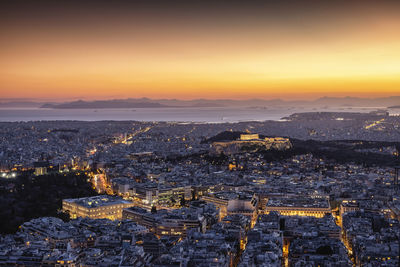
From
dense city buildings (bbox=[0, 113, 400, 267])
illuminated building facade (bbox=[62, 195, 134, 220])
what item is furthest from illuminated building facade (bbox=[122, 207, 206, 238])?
illuminated building facade (bbox=[62, 195, 134, 220])

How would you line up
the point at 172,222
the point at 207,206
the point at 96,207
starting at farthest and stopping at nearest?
1. the point at 96,207
2. the point at 207,206
3. the point at 172,222

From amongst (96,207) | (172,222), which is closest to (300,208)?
(172,222)

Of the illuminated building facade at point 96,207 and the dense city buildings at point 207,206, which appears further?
the illuminated building facade at point 96,207

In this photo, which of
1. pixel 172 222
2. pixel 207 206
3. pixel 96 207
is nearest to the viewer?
pixel 172 222

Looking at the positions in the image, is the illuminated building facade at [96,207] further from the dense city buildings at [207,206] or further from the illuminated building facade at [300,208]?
the illuminated building facade at [300,208]

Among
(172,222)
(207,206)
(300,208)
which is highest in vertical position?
(172,222)

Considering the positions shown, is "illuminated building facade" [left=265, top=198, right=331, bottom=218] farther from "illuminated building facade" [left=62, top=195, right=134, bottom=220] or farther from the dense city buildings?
"illuminated building facade" [left=62, top=195, right=134, bottom=220]

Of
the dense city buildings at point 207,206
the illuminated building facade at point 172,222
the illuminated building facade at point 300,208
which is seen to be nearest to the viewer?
the dense city buildings at point 207,206

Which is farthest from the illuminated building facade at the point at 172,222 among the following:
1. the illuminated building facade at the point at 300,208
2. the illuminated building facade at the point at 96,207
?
the illuminated building facade at the point at 300,208

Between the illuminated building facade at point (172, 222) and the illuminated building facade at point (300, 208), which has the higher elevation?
the illuminated building facade at point (172, 222)

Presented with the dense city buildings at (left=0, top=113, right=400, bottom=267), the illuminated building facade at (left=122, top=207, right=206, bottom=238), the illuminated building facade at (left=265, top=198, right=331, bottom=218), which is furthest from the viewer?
the illuminated building facade at (left=265, top=198, right=331, bottom=218)

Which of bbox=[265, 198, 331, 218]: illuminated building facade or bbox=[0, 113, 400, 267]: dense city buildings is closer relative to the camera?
bbox=[0, 113, 400, 267]: dense city buildings

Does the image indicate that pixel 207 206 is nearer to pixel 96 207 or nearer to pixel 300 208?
pixel 300 208
